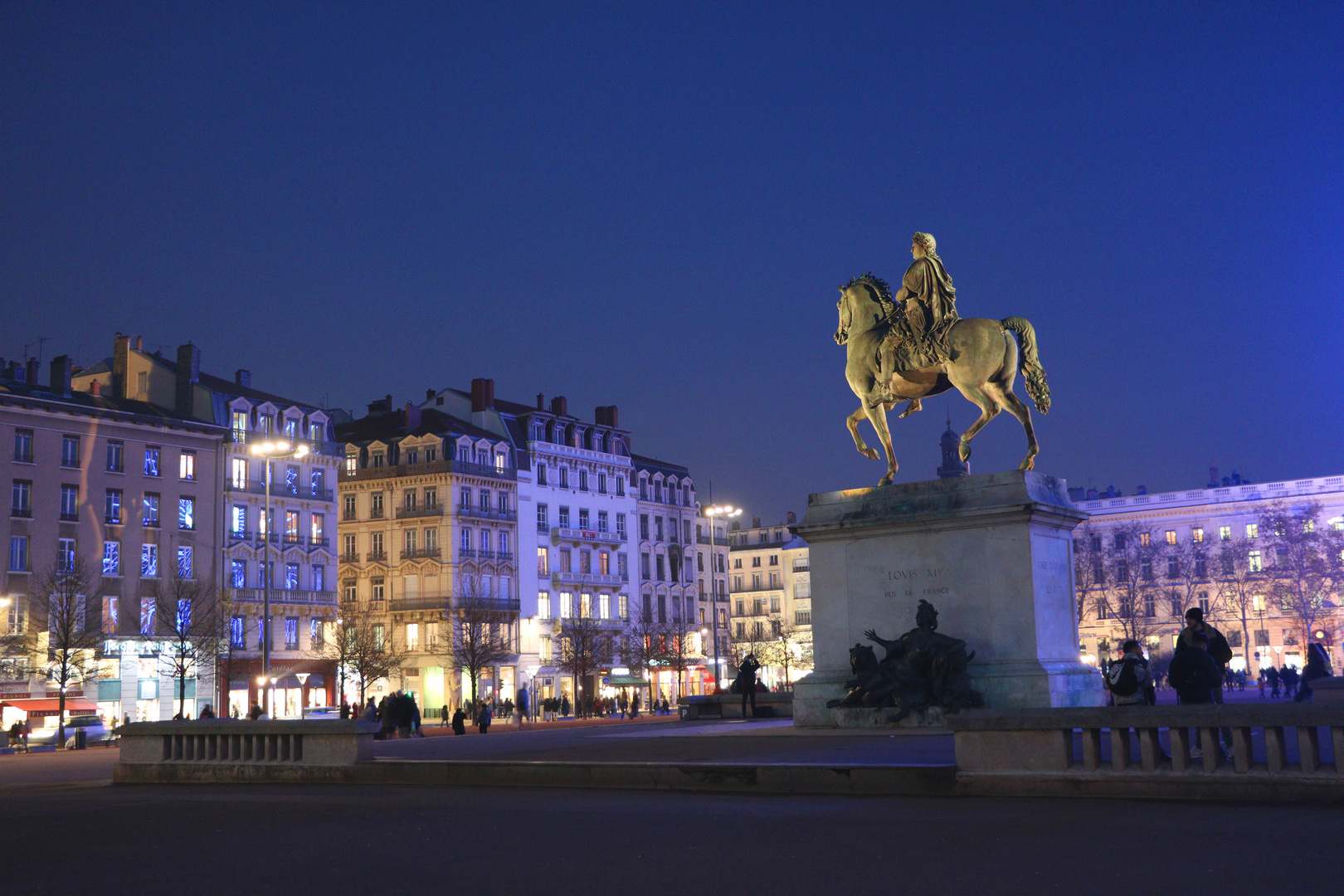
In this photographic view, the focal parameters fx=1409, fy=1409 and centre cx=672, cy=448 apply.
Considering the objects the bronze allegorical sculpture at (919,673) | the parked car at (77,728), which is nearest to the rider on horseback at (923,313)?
the bronze allegorical sculpture at (919,673)

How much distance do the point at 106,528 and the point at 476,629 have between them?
23660mm

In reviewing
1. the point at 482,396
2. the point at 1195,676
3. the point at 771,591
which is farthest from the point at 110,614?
the point at 771,591

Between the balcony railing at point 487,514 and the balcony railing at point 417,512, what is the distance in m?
1.35

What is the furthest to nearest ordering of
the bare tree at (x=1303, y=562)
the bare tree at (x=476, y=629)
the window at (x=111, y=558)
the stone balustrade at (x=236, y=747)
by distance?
the bare tree at (x=1303, y=562), the bare tree at (x=476, y=629), the window at (x=111, y=558), the stone balustrade at (x=236, y=747)

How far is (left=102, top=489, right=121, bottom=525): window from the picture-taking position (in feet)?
228

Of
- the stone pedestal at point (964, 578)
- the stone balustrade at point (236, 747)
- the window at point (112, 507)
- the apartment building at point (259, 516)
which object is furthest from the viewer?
the apartment building at point (259, 516)

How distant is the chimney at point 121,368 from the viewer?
260 ft

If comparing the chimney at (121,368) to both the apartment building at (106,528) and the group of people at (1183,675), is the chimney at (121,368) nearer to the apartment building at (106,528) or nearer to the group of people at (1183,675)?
the apartment building at (106,528)

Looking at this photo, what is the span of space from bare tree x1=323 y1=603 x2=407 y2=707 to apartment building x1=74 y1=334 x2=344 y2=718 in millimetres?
1053

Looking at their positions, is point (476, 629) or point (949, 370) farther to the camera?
point (476, 629)

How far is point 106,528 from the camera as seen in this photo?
228 ft

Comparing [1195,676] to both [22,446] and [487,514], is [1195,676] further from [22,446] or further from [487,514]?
[487,514]

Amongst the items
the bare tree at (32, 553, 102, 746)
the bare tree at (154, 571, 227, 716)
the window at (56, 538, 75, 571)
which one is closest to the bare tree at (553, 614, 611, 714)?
the bare tree at (154, 571, 227, 716)

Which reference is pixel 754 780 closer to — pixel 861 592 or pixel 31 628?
pixel 861 592
